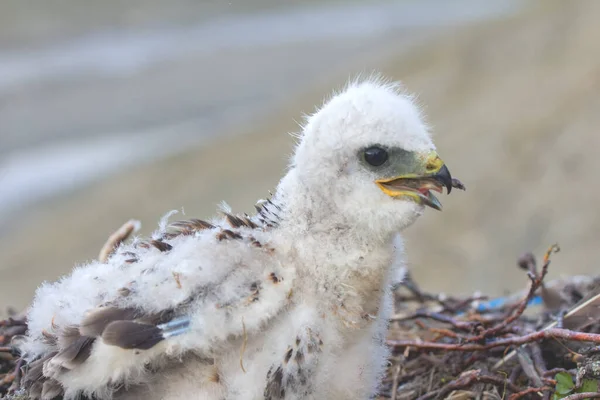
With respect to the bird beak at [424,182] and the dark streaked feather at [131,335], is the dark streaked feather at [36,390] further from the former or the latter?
the bird beak at [424,182]

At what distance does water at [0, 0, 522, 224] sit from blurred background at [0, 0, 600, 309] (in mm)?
50

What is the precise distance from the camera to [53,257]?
969 cm

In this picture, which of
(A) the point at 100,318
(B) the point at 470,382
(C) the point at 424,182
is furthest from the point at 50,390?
(B) the point at 470,382

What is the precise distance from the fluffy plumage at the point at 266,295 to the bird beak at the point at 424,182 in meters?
0.01

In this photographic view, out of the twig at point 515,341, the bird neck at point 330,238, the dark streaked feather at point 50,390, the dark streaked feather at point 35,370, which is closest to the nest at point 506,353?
the twig at point 515,341

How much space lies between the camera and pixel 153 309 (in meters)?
2.20

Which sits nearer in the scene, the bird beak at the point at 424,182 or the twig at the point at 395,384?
→ the bird beak at the point at 424,182

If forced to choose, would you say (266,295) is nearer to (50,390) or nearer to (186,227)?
(186,227)

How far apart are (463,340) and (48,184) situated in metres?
8.94

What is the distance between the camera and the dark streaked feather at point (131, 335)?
2.12 meters

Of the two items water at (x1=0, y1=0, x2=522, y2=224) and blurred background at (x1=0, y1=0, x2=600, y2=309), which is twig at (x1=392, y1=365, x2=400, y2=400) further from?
water at (x1=0, y1=0, x2=522, y2=224)

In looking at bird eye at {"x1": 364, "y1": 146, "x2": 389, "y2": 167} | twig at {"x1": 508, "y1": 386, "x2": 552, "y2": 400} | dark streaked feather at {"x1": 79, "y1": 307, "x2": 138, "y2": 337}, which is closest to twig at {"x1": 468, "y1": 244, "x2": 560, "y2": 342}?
twig at {"x1": 508, "y1": 386, "x2": 552, "y2": 400}

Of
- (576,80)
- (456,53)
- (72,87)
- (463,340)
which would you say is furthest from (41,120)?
(463,340)

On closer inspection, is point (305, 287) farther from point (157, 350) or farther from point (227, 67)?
point (227, 67)
